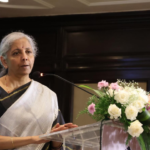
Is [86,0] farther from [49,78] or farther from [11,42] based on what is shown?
[11,42]

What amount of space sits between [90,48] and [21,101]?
70.8 inches

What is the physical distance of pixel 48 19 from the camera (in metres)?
3.65

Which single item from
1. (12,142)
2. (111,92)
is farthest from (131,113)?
(12,142)

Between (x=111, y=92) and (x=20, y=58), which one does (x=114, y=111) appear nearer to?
(x=111, y=92)

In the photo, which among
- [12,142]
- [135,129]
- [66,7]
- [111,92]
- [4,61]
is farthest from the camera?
[66,7]

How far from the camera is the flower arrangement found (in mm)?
1160

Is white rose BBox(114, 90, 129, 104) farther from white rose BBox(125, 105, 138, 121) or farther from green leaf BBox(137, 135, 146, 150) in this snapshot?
green leaf BBox(137, 135, 146, 150)

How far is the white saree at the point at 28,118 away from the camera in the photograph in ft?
5.75

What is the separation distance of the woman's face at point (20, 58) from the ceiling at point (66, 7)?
1444 millimetres

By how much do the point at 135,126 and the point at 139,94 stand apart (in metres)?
0.17

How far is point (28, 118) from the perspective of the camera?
5.83 ft

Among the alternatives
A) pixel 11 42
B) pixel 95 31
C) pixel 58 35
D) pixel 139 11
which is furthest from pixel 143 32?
pixel 11 42

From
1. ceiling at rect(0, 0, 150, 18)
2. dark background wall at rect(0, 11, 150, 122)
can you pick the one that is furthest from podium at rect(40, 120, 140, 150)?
ceiling at rect(0, 0, 150, 18)

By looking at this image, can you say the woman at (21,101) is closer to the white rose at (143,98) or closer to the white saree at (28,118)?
the white saree at (28,118)
